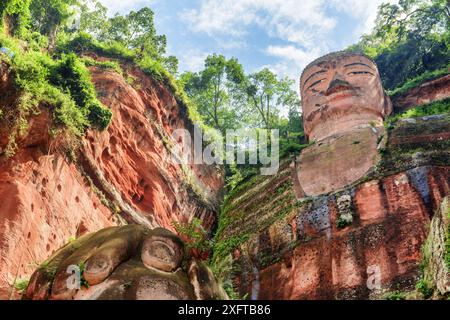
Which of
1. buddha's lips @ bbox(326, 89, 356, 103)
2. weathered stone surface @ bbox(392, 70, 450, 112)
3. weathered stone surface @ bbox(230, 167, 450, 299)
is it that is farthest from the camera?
weathered stone surface @ bbox(392, 70, 450, 112)

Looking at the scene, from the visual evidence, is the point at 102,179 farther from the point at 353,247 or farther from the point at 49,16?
the point at 49,16

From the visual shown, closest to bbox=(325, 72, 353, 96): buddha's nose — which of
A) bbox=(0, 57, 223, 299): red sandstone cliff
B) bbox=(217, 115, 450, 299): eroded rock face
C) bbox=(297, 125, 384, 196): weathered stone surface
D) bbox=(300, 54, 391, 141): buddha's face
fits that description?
bbox=(300, 54, 391, 141): buddha's face

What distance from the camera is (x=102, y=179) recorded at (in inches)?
Result: 589

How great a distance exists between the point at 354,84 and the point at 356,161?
16.9 ft

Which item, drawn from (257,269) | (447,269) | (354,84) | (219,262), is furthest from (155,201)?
(447,269)

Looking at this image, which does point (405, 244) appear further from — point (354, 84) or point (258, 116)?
point (258, 116)

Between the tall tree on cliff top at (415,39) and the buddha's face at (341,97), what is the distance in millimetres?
6011

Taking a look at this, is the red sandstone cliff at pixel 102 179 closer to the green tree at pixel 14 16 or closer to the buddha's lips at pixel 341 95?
the green tree at pixel 14 16

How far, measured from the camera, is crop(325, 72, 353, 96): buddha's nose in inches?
728

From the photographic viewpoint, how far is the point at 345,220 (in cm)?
→ 1255

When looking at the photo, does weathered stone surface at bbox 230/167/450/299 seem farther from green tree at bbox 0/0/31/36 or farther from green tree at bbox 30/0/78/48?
green tree at bbox 30/0/78/48

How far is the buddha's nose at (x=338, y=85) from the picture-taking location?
728 inches
